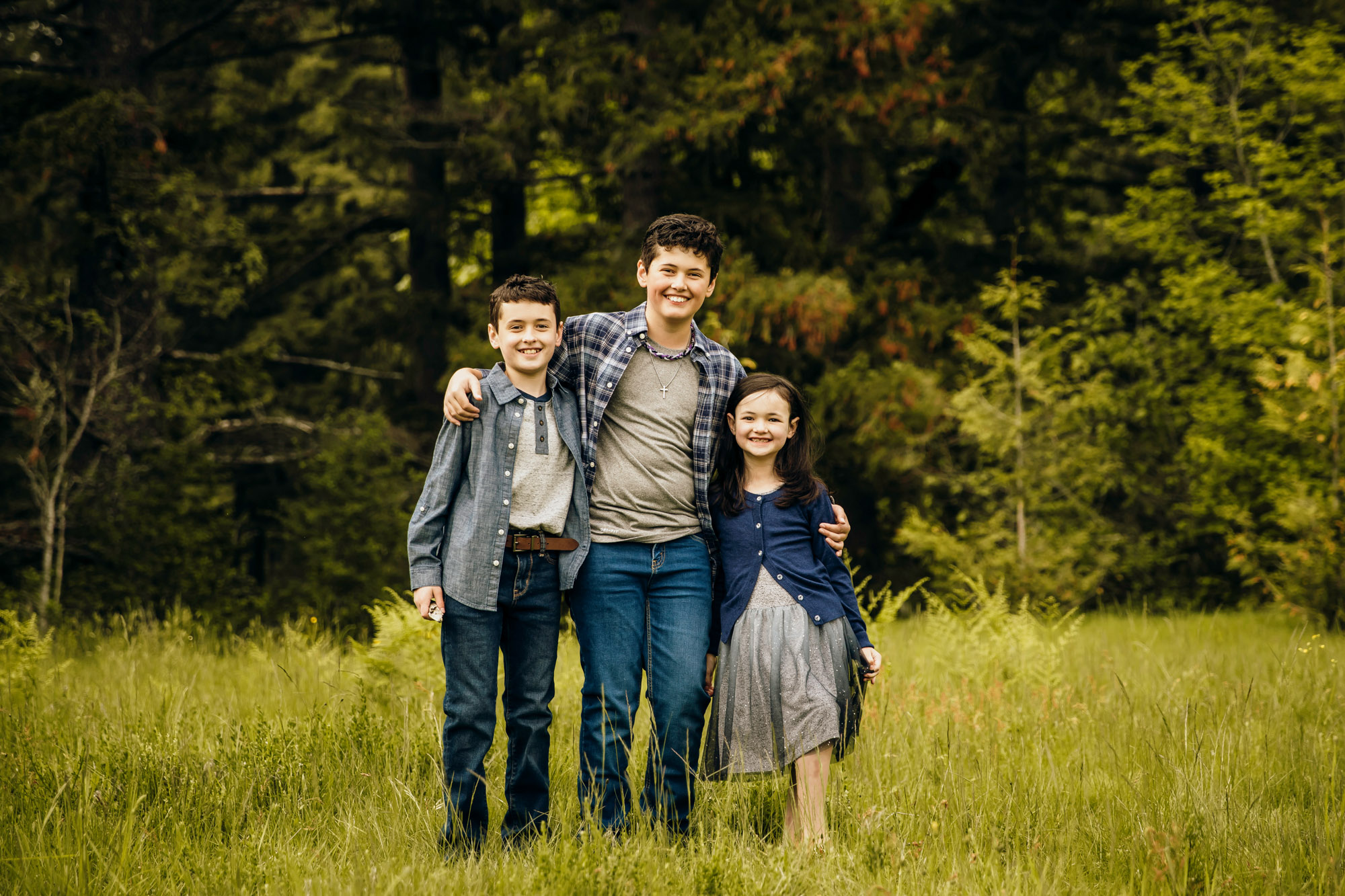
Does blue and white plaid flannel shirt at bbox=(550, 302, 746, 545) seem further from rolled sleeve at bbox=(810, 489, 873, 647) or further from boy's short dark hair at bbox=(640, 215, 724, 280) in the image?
rolled sleeve at bbox=(810, 489, 873, 647)

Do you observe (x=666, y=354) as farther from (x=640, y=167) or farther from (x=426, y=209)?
(x=426, y=209)

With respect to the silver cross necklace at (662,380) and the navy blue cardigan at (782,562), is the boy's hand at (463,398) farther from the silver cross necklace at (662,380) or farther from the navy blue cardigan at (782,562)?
the navy blue cardigan at (782,562)

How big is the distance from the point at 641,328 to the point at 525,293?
0.44 metres

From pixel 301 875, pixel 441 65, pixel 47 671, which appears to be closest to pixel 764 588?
pixel 301 875

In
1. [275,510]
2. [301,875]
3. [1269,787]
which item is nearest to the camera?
[301,875]

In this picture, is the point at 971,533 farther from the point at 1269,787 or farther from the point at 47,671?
the point at 47,671

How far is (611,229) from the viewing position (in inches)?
555

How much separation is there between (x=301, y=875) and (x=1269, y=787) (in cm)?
345

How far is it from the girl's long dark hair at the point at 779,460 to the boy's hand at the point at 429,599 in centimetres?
100

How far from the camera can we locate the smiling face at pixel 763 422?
341 cm

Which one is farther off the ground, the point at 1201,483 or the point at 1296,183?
the point at 1296,183

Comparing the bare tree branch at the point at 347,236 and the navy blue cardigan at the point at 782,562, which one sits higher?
the bare tree branch at the point at 347,236

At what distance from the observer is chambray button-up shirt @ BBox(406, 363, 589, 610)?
10.2 ft

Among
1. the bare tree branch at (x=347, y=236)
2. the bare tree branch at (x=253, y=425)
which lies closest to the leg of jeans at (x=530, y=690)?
the bare tree branch at (x=253, y=425)
